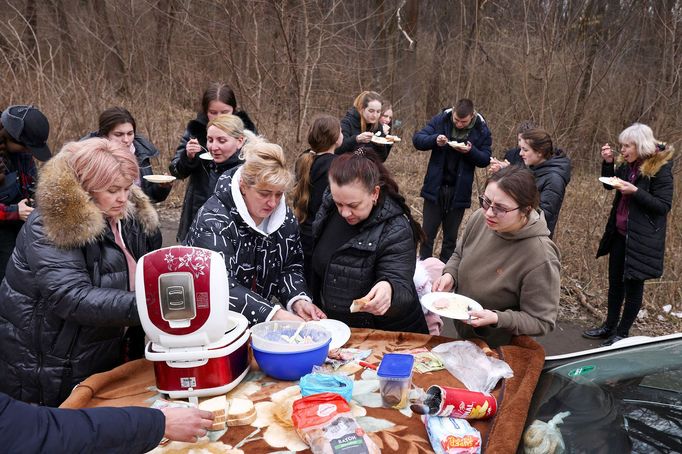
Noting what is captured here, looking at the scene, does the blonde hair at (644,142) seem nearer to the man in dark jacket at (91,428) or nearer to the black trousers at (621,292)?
the black trousers at (621,292)

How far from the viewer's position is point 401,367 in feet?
5.95

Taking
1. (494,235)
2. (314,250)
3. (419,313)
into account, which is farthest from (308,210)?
(494,235)

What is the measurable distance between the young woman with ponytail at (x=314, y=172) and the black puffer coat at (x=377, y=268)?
1.15m

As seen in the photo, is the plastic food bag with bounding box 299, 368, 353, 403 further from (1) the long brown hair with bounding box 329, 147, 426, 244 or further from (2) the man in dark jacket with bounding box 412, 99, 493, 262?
(2) the man in dark jacket with bounding box 412, 99, 493, 262

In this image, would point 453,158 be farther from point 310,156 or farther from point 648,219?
point 310,156

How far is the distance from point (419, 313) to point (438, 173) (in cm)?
292

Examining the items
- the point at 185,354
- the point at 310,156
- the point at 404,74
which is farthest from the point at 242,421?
the point at 404,74

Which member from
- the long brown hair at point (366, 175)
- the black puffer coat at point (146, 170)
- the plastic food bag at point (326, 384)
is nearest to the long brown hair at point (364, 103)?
the black puffer coat at point (146, 170)

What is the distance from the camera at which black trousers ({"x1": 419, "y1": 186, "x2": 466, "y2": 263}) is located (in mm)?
5387

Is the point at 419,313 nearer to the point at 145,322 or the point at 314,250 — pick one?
the point at 314,250

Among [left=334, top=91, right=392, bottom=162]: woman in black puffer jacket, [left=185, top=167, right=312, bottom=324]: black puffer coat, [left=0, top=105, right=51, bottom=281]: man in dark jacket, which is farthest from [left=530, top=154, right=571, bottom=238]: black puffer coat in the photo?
[left=0, top=105, right=51, bottom=281]: man in dark jacket

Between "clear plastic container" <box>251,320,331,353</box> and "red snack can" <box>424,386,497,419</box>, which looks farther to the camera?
"clear plastic container" <box>251,320,331,353</box>

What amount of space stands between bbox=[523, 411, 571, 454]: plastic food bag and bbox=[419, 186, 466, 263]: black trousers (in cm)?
370

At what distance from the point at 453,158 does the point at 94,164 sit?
4009 mm
